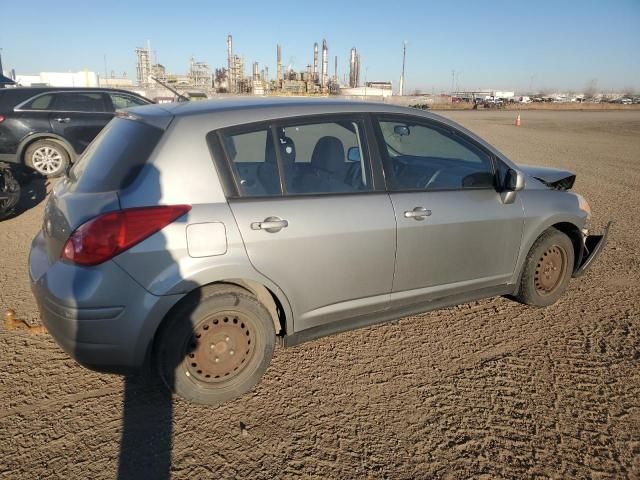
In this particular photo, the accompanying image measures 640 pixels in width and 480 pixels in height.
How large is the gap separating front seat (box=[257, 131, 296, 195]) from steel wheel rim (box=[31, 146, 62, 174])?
7.47m

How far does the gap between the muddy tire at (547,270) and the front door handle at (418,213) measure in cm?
123

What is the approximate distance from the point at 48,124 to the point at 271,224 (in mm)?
7814

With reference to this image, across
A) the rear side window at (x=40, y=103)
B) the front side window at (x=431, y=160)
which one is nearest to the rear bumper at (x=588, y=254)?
the front side window at (x=431, y=160)

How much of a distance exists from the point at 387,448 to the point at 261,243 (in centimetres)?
126

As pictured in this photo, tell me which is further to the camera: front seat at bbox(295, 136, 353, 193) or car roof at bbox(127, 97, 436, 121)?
front seat at bbox(295, 136, 353, 193)

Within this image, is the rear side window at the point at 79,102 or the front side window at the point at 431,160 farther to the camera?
the rear side window at the point at 79,102

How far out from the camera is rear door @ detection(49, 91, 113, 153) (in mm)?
8711

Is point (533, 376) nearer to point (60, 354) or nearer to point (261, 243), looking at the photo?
point (261, 243)

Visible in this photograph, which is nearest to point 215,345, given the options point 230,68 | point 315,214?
point 315,214

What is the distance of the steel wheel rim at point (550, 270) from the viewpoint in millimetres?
3939

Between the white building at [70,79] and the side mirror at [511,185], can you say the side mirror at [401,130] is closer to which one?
the side mirror at [511,185]

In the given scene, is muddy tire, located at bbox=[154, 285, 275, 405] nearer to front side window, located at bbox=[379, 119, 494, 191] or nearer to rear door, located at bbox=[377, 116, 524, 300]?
rear door, located at bbox=[377, 116, 524, 300]

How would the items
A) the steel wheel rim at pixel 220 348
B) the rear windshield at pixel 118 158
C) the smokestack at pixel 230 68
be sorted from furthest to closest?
1. the smokestack at pixel 230 68
2. the steel wheel rim at pixel 220 348
3. the rear windshield at pixel 118 158

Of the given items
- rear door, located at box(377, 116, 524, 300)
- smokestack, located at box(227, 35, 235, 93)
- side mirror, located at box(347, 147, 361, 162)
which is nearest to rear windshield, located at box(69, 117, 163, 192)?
side mirror, located at box(347, 147, 361, 162)
